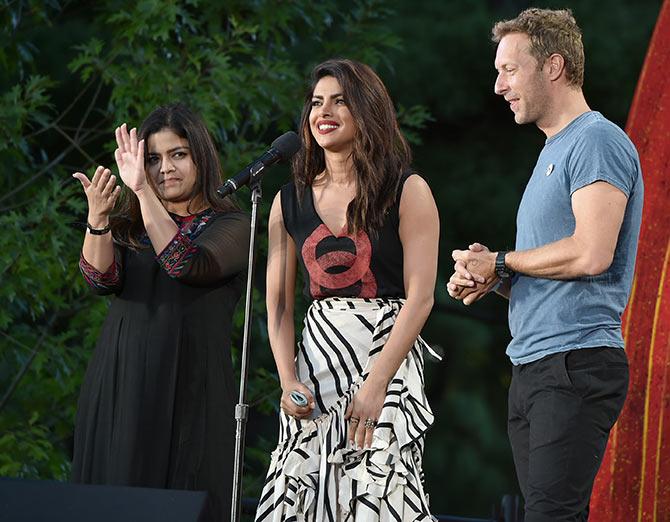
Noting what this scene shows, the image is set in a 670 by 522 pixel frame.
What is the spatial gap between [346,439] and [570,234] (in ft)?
2.23

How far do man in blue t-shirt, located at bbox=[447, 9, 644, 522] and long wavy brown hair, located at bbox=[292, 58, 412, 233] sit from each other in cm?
35

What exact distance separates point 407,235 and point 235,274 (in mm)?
510

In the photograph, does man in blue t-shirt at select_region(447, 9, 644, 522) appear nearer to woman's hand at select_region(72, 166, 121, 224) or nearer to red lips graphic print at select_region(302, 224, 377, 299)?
red lips graphic print at select_region(302, 224, 377, 299)

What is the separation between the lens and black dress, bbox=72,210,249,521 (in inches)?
121

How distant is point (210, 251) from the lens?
3.08 m

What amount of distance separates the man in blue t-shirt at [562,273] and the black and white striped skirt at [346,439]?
0.30m

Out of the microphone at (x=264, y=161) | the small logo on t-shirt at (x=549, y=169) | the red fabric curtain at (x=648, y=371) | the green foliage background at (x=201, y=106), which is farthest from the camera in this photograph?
the green foliage background at (x=201, y=106)

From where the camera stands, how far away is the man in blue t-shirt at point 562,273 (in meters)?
2.44

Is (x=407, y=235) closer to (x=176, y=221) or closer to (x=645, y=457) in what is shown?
(x=176, y=221)

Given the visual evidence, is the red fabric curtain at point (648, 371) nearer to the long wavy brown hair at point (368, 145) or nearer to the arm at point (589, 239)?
the long wavy brown hair at point (368, 145)

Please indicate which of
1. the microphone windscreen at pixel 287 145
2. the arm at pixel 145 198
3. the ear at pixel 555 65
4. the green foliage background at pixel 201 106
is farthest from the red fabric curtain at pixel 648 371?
the green foliage background at pixel 201 106

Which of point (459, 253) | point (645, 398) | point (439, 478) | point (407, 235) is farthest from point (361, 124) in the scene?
point (439, 478)

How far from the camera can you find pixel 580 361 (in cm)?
246

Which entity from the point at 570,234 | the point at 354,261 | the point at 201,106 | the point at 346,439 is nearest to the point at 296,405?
the point at 346,439
